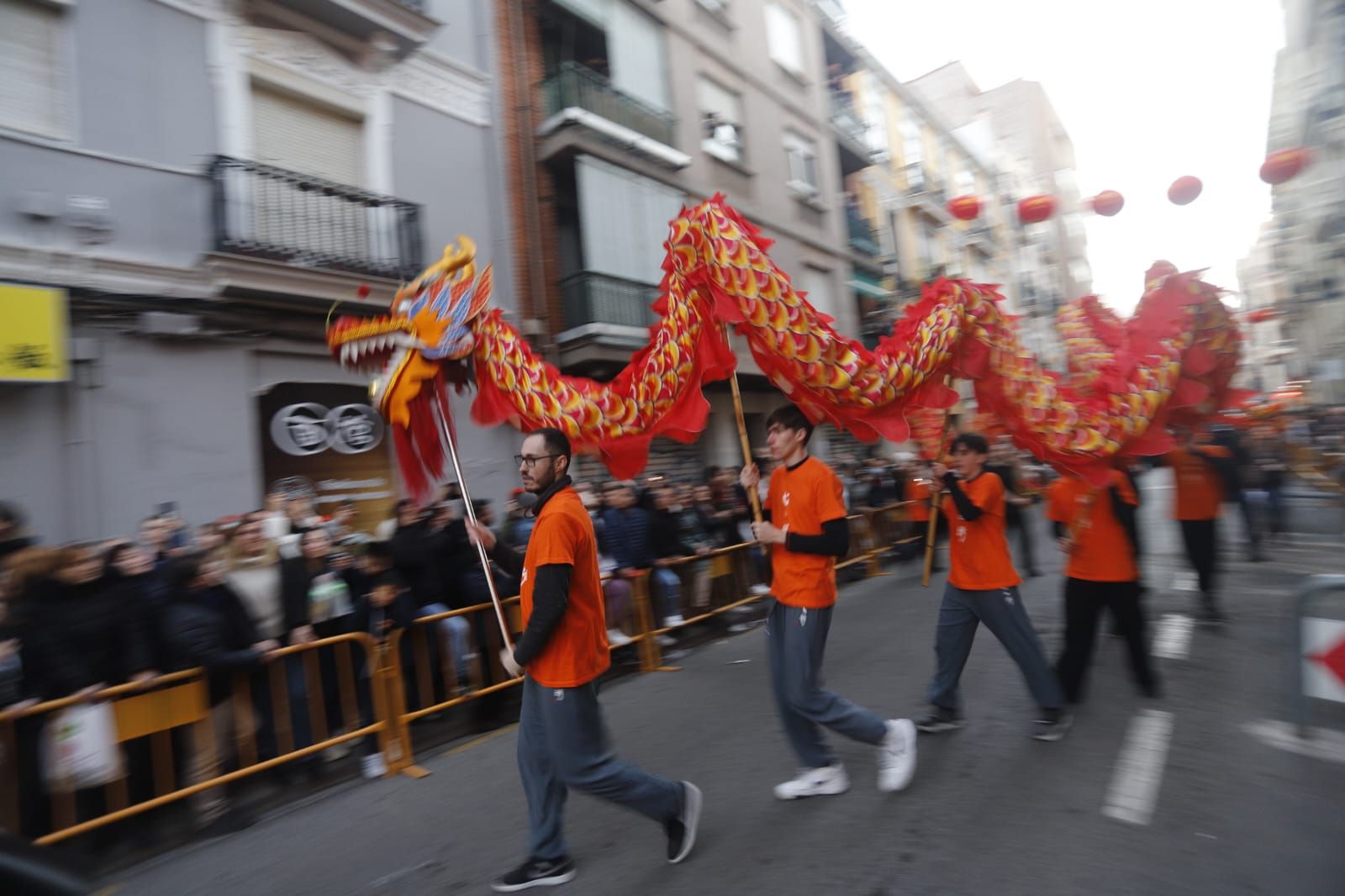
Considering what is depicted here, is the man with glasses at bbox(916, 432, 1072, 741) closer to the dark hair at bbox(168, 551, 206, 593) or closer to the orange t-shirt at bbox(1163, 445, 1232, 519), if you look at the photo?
the orange t-shirt at bbox(1163, 445, 1232, 519)

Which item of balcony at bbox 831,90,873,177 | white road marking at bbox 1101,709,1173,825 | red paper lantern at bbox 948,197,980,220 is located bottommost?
white road marking at bbox 1101,709,1173,825

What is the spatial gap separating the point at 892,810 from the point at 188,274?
294 inches

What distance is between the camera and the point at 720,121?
14578 millimetres

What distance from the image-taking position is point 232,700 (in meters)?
4.29

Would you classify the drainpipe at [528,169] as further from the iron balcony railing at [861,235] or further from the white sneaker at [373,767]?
the iron balcony railing at [861,235]

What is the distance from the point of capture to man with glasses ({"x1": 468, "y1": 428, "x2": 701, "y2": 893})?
287cm

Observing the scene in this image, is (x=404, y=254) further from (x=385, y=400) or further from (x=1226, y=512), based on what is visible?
(x=1226, y=512)

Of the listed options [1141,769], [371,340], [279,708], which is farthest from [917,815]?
[279,708]

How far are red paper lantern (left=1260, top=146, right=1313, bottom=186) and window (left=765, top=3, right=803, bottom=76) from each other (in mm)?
12506

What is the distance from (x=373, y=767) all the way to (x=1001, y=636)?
12.2ft

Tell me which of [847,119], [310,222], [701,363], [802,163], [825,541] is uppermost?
[847,119]

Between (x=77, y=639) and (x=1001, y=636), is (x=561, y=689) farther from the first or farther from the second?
(x=77, y=639)

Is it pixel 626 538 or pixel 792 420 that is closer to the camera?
pixel 792 420

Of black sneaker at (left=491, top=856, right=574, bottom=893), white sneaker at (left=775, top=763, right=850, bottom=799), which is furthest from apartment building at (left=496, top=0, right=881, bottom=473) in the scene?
black sneaker at (left=491, top=856, right=574, bottom=893)
